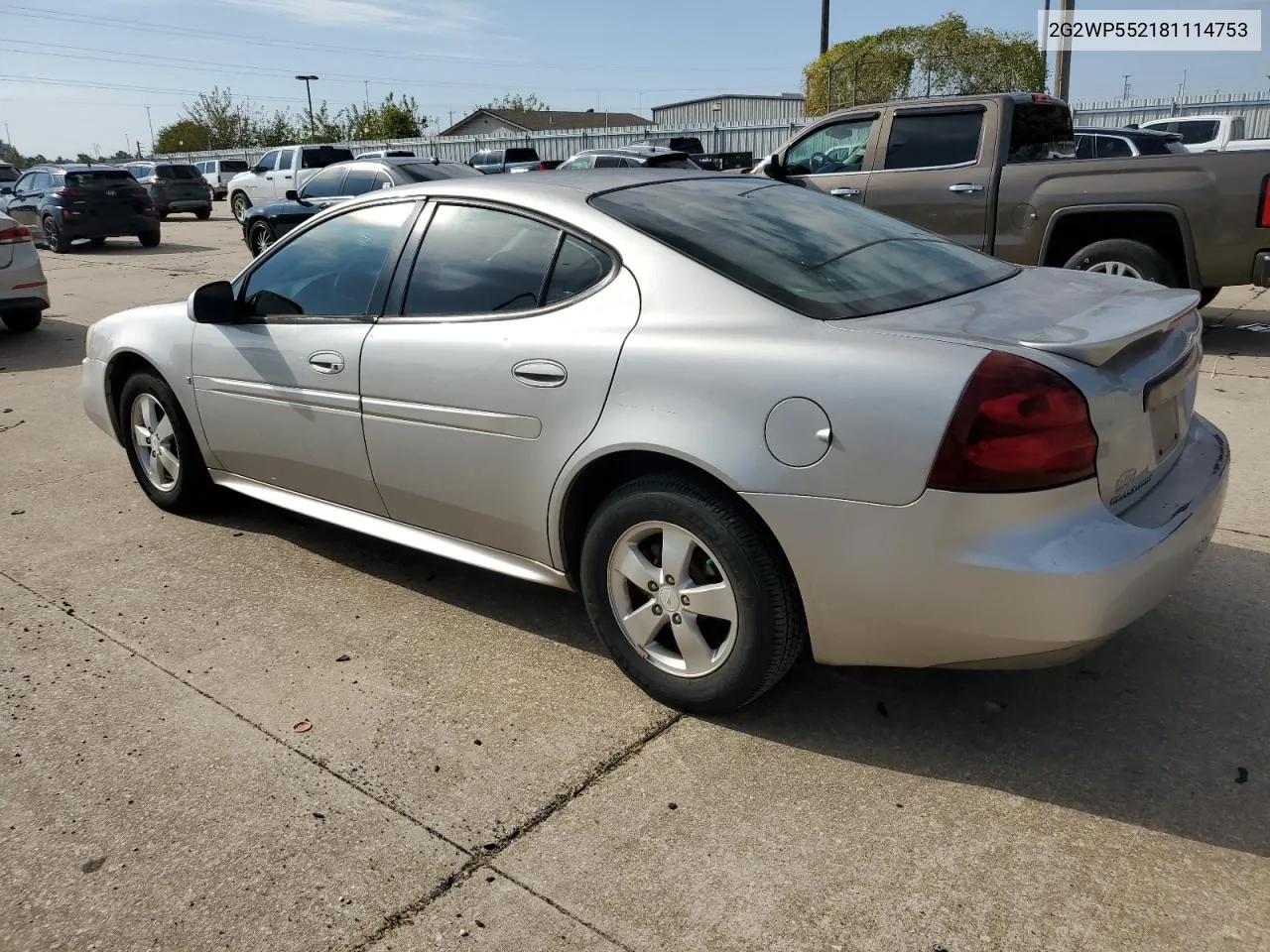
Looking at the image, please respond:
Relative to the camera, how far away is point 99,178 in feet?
63.8

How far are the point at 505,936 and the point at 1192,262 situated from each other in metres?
7.18

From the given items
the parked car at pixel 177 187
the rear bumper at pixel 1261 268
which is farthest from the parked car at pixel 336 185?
the parked car at pixel 177 187

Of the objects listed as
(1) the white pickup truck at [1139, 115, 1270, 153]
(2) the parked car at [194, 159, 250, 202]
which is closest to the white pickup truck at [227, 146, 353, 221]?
(2) the parked car at [194, 159, 250, 202]

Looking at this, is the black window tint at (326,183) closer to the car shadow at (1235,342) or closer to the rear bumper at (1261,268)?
the car shadow at (1235,342)

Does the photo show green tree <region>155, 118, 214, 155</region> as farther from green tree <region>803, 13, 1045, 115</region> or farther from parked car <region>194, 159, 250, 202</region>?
green tree <region>803, 13, 1045, 115</region>

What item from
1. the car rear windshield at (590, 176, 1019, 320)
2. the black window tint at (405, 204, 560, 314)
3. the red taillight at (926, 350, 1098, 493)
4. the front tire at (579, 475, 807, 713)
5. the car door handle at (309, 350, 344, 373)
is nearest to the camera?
the red taillight at (926, 350, 1098, 493)

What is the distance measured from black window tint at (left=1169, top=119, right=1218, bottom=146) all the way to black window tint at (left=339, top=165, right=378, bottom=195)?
15051 mm

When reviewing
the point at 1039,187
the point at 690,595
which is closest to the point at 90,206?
the point at 1039,187

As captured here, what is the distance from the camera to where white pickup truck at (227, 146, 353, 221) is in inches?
878

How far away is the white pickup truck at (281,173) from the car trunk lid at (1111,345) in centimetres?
2075

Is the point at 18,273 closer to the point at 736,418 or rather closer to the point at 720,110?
the point at 736,418

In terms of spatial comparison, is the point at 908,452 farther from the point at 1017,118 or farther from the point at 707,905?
the point at 1017,118

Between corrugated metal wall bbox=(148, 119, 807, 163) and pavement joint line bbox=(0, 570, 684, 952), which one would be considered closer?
pavement joint line bbox=(0, 570, 684, 952)

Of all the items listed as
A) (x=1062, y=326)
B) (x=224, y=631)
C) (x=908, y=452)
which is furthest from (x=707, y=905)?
(x=224, y=631)
